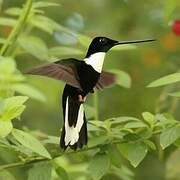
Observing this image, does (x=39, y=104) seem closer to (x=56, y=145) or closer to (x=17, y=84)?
(x=17, y=84)

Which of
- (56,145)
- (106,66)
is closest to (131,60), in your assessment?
(106,66)

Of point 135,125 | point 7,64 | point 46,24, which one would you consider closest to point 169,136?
point 135,125

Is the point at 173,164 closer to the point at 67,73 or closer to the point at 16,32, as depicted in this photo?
the point at 16,32

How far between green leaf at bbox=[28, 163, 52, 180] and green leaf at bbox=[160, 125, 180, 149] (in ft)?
1.02

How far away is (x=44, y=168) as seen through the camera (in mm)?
1897

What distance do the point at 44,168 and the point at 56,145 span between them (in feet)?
0.33

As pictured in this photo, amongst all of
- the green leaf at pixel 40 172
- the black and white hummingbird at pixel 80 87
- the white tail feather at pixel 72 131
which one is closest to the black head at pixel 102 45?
the black and white hummingbird at pixel 80 87

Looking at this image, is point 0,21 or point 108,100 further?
point 108,100

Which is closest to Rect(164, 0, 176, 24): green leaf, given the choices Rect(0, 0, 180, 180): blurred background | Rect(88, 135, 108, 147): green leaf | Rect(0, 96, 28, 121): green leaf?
Rect(88, 135, 108, 147): green leaf

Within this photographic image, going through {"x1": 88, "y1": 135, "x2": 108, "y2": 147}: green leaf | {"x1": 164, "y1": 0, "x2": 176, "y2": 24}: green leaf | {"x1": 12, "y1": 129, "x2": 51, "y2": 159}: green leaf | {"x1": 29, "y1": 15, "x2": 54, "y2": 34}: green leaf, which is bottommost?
{"x1": 88, "y1": 135, "x2": 108, "y2": 147}: green leaf

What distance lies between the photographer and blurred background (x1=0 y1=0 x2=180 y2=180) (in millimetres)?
3775

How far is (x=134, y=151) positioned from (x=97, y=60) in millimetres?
297

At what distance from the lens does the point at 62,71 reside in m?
1.60

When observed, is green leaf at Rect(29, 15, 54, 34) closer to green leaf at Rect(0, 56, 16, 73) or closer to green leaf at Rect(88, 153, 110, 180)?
green leaf at Rect(0, 56, 16, 73)
